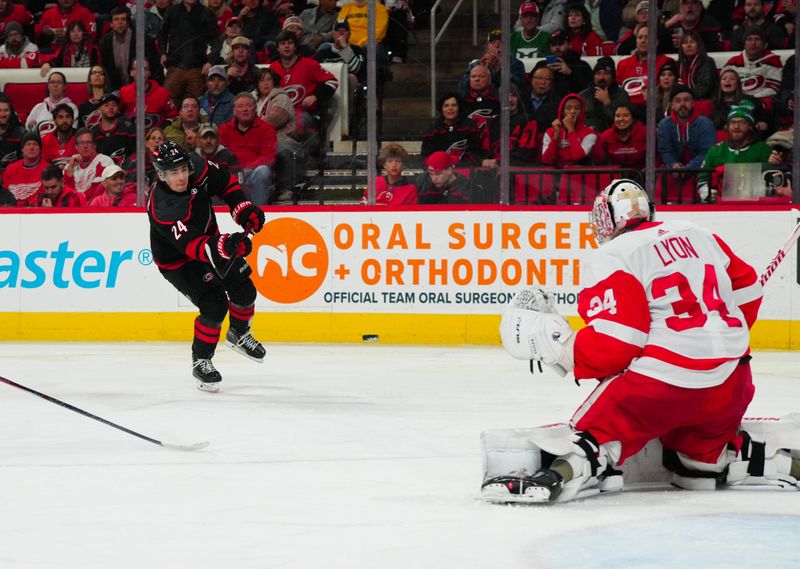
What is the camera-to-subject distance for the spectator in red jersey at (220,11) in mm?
8461

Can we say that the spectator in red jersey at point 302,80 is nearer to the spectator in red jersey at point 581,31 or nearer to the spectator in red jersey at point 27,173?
the spectator in red jersey at point 581,31

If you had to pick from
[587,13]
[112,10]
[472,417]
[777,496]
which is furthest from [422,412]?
[112,10]

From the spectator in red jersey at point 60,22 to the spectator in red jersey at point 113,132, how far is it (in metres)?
0.64

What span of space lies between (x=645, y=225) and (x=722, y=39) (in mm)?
4909

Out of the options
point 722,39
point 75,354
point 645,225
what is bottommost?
point 75,354

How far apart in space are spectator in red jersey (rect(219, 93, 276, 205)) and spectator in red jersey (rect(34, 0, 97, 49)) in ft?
4.55

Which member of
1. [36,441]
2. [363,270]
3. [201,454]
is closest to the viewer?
[201,454]

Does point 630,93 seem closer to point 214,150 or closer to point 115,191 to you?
point 214,150

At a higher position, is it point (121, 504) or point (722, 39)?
point (722, 39)

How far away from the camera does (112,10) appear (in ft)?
28.1

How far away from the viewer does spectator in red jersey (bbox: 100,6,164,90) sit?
8367 millimetres

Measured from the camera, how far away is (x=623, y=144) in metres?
7.75

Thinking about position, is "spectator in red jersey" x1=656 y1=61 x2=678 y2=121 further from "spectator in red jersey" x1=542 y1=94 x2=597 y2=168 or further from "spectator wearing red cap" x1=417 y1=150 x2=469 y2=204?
"spectator wearing red cap" x1=417 y1=150 x2=469 y2=204

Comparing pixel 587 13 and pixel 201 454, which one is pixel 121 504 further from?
pixel 587 13
